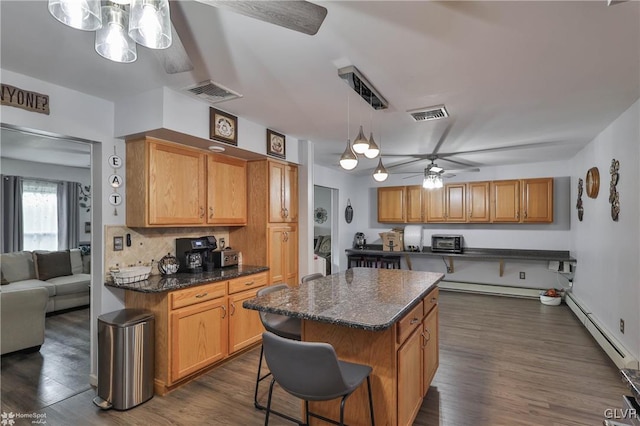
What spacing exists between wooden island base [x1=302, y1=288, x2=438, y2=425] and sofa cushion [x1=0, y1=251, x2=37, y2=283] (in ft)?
16.4

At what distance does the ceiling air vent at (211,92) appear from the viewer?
→ 8.19 ft

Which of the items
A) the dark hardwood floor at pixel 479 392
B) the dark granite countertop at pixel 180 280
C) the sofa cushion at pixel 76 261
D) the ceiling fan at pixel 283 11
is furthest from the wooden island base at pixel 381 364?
the sofa cushion at pixel 76 261

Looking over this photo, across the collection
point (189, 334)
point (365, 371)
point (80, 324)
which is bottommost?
point (80, 324)

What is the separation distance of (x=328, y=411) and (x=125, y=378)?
158cm

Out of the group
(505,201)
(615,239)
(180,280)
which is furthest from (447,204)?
(180,280)

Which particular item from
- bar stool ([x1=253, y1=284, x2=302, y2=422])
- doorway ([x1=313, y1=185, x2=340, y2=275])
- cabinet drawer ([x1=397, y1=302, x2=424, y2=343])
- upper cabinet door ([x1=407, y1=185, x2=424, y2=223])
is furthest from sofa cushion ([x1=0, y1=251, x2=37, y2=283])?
upper cabinet door ([x1=407, y1=185, x2=424, y2=223])

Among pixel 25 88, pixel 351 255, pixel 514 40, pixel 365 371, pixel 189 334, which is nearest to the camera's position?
pixel 365 371

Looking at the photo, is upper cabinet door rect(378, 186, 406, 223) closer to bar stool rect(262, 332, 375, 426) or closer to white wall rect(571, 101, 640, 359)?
white wall rect(571, 101, 640, 359)

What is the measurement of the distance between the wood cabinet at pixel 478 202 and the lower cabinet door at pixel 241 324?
4408mm

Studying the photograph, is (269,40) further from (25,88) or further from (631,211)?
(631,211)

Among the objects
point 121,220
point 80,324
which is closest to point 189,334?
point 121,220

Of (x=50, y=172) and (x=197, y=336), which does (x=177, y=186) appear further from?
(x=50, y=172)

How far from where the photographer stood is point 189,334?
280 centimetres

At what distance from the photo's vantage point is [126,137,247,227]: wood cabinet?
112 inches
